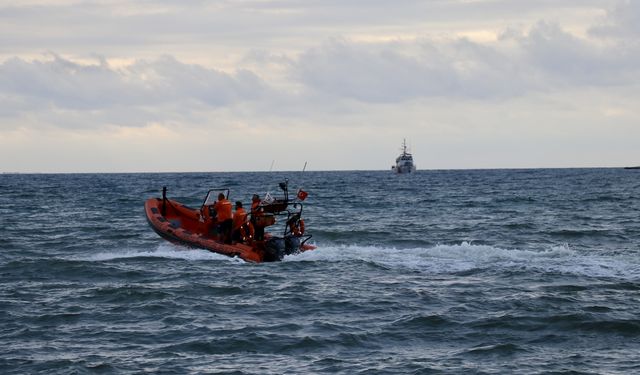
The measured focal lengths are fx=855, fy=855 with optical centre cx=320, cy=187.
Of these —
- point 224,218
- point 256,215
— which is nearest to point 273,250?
point 256,215

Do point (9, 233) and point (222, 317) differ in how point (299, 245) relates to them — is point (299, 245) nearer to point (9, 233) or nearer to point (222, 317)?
point (222, 317)

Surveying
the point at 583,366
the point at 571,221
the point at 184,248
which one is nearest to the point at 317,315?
the point at 583,366

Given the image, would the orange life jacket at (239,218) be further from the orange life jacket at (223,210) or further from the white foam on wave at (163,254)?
the white foam on wave at (163,254)

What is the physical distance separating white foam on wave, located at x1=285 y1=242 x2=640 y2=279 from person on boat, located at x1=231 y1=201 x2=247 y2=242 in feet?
5.13

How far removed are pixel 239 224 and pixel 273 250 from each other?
132 centimetres

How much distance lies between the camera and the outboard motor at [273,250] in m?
21.4

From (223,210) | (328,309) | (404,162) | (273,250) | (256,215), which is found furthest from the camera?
(404,162)

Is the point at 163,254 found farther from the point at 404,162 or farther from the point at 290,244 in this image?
the point at 404,162

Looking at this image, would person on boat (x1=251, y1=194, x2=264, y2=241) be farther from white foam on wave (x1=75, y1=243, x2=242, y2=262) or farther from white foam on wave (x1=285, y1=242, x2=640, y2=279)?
white foam on wave (x1=285, y1=242, x2=640, y2=279)

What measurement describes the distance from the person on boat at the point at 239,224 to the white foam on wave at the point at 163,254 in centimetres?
68

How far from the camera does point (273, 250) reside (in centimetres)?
2145

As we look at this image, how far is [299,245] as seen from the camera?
22.2m

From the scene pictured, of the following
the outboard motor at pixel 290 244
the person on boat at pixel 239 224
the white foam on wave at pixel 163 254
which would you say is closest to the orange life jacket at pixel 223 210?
the person on boat at pixel 239 224

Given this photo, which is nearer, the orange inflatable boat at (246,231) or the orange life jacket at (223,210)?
the orange inflatable boat at (246,231)
